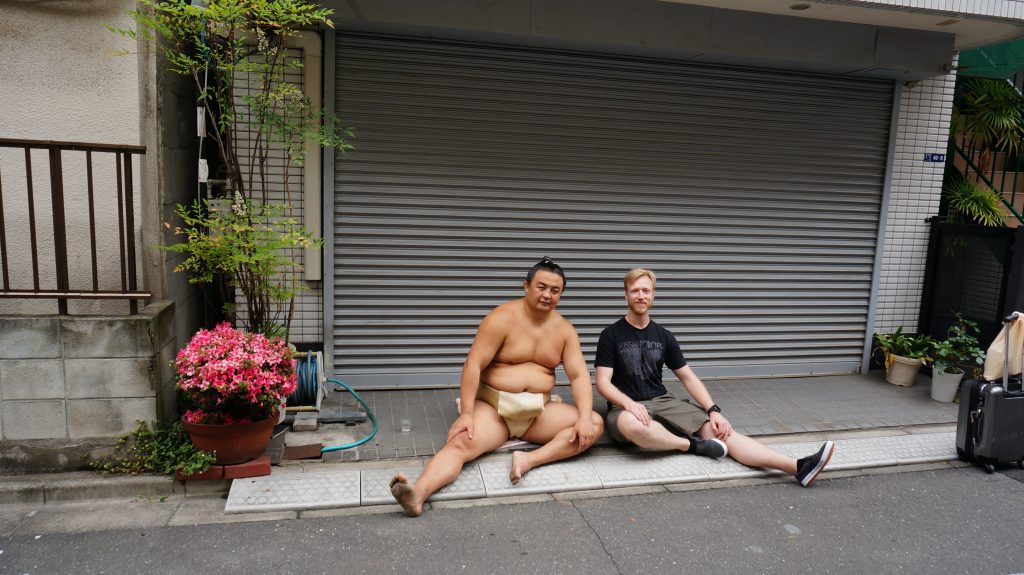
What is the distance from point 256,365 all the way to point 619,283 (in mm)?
3732

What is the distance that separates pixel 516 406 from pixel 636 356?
105 cm

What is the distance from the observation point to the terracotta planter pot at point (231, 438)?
4.56m

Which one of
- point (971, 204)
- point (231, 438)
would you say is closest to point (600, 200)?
point (231, 438)

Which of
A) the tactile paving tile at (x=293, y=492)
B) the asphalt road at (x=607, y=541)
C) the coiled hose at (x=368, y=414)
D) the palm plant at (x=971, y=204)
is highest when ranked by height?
the palm plant at (x=971, y=204)

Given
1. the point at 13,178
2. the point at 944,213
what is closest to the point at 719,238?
the point at 944,213

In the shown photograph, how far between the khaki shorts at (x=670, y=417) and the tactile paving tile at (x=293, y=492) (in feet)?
6.26

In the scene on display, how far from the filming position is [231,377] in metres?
4.48

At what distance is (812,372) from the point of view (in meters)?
7.74

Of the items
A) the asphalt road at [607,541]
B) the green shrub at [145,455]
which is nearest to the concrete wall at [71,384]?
the green shrub at [145,455]

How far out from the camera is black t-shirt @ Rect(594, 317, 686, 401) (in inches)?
213

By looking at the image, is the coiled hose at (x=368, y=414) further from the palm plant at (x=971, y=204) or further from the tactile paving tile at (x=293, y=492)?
the palm plant at (x=971, y=204)

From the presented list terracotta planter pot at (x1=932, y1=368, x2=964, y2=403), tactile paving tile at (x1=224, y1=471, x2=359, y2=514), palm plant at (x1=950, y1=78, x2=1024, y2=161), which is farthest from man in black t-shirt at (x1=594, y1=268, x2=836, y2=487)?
palm plant at (x1=950, y1=78, x2=1024, y2=161)

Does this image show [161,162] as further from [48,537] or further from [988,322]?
[988,322]

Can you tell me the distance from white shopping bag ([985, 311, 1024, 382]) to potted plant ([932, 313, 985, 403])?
61.7 inches
